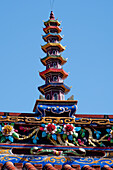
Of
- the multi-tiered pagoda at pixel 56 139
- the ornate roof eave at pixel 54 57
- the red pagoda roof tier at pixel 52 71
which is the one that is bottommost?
the multi-tiered pagoda at pixel 56 139

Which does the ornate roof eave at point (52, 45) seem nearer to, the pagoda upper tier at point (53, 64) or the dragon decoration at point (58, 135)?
the pagoda upper tier at point (53, 64)

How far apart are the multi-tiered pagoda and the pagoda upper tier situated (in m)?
3.03

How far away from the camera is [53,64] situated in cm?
1956

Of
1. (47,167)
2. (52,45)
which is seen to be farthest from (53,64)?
(47,167)

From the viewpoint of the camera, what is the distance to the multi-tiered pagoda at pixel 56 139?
44.1ft

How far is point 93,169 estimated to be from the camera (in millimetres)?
12945

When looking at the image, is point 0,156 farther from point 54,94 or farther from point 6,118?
point 54,94

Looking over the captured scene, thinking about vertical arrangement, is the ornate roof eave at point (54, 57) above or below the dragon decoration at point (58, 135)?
above

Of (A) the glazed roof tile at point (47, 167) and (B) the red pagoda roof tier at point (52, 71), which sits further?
(B) the red pagoda roof tier at point (52, 71)

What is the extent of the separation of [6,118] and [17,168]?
6.95ft

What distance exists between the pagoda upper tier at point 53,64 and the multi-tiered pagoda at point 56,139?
3033 mm

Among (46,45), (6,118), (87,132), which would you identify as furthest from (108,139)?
(46,45)

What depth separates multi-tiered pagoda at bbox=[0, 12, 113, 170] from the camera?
13453 mm

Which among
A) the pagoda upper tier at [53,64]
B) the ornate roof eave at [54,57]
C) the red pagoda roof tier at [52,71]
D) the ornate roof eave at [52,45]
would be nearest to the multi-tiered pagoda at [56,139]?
the pagoda upper tier at [53,64]
